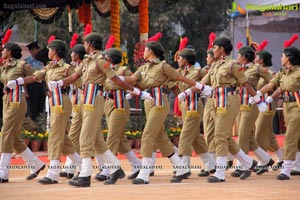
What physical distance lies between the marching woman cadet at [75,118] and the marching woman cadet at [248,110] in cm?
248

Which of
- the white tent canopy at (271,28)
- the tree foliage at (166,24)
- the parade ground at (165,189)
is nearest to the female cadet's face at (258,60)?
the parade ground at (165,189)

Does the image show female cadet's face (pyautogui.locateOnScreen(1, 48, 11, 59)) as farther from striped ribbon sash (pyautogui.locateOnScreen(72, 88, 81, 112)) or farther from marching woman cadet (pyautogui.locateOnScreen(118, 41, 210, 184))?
marching woman cadet (pyautogui.locateOnScreen(118, 41, 210, 184))

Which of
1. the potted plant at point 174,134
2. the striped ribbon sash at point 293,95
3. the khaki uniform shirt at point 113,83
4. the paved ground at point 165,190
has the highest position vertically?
the khaki uniform shirt at point 113,83

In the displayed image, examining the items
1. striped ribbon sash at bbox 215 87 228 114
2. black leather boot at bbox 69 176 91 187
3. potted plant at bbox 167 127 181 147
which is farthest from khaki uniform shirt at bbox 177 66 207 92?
potted plant at bbox 167 127 181 147

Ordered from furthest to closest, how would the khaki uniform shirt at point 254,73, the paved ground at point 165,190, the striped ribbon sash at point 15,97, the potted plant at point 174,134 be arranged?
the potted plant at point 174,134, the khaki uniform shirt at point 254,73, the striped ribbon sash at point 15,97, the paved ground at point 165,190

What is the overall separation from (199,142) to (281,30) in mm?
11146

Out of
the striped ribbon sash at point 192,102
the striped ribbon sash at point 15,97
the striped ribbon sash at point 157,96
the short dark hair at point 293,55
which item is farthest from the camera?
the striped ribbon sash at point 192,102

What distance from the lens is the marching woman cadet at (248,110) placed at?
16.2 meters

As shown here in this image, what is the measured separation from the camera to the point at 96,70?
14.0 meters

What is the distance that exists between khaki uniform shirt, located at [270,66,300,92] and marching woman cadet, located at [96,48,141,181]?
7.65 feet

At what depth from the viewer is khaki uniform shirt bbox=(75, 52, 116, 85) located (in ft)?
46.0

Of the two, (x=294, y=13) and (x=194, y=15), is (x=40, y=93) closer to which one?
(x=294, y=13)

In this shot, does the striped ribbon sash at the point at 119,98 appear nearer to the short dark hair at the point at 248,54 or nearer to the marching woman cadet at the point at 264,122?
the short dark hair at the point at 248,54

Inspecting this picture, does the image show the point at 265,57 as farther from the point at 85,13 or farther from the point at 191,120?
the point at 85,13
